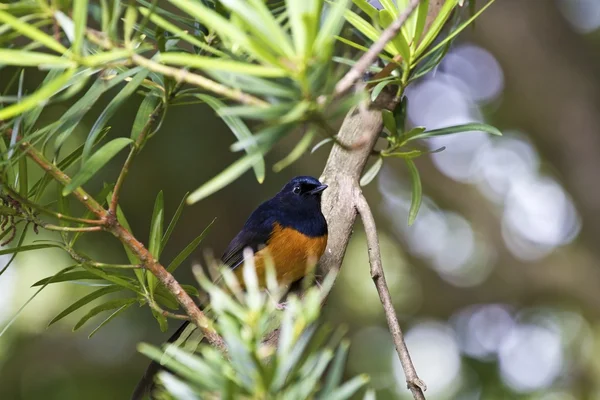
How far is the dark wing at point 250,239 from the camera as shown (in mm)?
3658

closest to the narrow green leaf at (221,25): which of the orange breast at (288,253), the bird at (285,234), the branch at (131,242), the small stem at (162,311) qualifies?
the branch at (131,242)

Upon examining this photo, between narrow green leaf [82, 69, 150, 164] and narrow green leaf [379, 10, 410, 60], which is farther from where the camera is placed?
narrow green leaf [379, 10, 410, 60]

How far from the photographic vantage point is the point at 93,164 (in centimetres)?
127

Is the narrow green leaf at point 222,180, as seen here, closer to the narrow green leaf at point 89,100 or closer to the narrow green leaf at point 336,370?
the narrow green leaf at point 336,370

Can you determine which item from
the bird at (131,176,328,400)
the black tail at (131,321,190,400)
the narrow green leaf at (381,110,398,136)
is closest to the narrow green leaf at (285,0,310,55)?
the narrow green leaf at (381,110,398,136)

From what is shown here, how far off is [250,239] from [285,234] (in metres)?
0.19

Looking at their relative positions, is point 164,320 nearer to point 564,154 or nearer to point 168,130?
point 168,130

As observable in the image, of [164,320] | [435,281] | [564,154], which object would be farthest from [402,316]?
[164,320]

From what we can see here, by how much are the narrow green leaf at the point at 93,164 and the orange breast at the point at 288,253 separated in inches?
66.9

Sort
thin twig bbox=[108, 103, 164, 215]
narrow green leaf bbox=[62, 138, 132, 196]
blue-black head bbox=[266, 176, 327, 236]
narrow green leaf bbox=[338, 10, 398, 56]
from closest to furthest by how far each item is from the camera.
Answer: narrow green leaf bbox=[62, 138, 132, 196]
thin twig bbox=[108, 103, 164, 215]
narrow green leaf bbox=[338, 10, 398, 56]
blue-black head bbox=[266, 176, 327, 236]

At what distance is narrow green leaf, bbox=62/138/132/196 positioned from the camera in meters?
1.21

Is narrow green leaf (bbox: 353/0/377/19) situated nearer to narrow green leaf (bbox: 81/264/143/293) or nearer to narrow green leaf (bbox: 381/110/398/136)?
narrow green leaf (bbox: 381/110/398/136)

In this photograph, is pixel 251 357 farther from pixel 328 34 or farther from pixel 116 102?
pixel 116 102

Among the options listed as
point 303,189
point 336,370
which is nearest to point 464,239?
point 303,189
